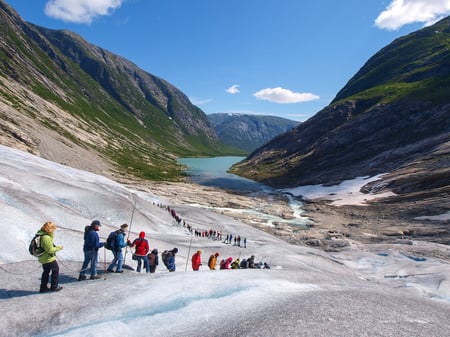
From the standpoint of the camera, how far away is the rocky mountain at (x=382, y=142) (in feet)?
272

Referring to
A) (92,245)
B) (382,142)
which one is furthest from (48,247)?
(382,142)

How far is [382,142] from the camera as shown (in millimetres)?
115000

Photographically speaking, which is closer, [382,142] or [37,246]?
[37,246]

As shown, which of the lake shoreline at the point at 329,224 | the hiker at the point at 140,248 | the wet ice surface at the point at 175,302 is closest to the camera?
the wet ice surface at the point at 175,302

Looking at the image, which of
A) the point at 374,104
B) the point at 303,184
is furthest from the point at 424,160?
the point at 374,104

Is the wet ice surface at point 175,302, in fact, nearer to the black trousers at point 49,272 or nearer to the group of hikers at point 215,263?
the black trousers at point 49,272

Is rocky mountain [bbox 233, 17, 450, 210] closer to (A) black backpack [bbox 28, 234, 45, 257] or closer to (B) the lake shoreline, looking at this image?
(B) the lake shoreline

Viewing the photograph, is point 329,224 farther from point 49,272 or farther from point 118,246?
point 49,272

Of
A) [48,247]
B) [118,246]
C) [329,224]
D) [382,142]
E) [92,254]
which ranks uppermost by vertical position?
[382,142]

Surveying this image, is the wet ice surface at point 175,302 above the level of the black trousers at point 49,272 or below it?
below

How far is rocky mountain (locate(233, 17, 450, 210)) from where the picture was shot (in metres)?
82.8

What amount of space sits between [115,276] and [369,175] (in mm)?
96817

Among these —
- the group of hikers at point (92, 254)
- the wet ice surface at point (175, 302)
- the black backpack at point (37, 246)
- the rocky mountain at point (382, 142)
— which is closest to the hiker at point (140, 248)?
the group of hikers at point (92, 254)

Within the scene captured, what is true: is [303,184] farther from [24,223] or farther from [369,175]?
[24,223]
